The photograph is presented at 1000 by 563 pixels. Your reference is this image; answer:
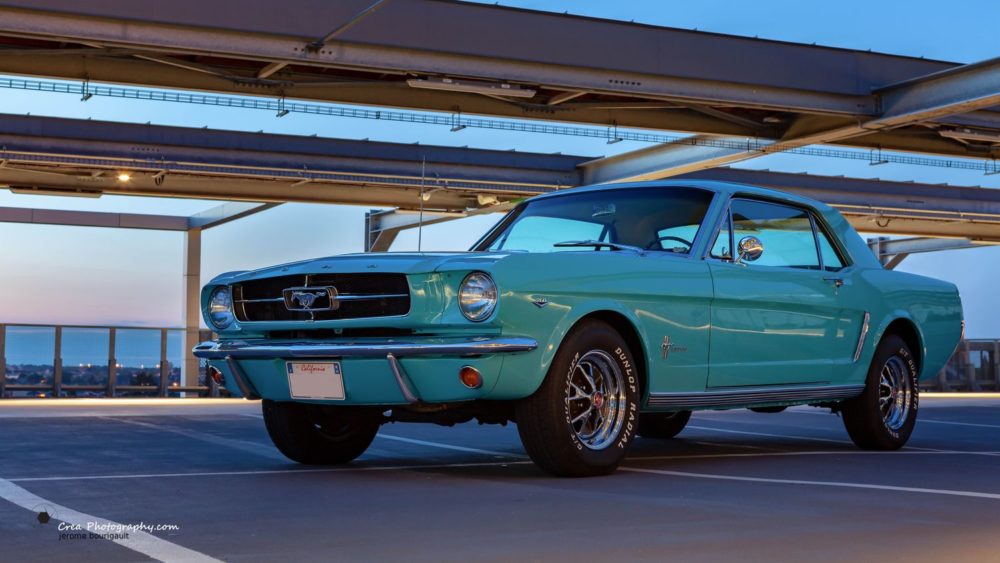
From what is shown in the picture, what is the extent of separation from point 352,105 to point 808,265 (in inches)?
540

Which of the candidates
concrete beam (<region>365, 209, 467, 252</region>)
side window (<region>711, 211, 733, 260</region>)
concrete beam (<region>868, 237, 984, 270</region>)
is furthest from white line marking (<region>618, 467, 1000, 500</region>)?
concrete beam (<region>868, 237, 984, 270</region>)

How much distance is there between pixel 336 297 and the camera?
6.44 meters

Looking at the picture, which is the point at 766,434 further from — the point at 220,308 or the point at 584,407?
the point at 220,308

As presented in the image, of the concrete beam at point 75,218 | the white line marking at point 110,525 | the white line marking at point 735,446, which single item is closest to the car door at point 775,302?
the white line marking at point 735,446

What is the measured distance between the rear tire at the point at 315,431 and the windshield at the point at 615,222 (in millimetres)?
1345

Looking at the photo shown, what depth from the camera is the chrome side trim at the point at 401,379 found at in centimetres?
607

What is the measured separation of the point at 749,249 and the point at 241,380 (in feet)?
9.42

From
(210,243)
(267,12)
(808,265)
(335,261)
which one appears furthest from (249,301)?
(210,243)

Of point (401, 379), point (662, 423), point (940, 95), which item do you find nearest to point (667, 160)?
point (940, 95)

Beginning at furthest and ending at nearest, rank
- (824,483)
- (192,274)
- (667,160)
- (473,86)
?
(192,274), (667,160), (473,86), (824,483)

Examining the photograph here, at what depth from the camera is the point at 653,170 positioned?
26.6 metres

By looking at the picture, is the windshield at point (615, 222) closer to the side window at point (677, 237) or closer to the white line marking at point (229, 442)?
the side window at point (677, 237)

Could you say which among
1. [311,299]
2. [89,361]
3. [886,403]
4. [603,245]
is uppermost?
[603,245]

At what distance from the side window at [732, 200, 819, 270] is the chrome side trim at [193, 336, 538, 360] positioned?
2164mm
